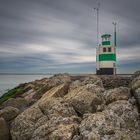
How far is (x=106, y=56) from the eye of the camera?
26.2m

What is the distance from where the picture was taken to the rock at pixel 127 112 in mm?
8219

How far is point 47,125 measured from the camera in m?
7.95

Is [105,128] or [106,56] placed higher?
[106,56]

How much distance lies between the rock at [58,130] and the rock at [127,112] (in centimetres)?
147

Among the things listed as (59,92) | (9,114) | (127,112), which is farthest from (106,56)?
(127,112)

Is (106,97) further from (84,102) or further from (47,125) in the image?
(47,125)

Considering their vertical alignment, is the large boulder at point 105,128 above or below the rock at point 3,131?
above

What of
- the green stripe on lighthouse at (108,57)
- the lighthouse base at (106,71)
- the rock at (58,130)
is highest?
the green stripe on lighthouse at (108,57)

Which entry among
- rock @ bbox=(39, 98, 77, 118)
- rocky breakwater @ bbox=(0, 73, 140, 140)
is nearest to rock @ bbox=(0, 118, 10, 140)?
rocky breakwater @ bbox=(0, 73, 140, 140)

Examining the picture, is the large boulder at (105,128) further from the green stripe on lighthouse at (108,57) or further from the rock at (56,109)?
the green stripe on lighthouse at (108,57)

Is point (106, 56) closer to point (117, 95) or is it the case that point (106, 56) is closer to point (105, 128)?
point (117, 95)

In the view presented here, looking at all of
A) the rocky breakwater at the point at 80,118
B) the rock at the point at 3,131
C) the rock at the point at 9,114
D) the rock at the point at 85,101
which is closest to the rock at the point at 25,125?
the rocky breakwater at the point at 80,118

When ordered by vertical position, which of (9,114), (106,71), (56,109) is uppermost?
(106,71)

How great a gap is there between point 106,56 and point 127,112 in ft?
59.0
